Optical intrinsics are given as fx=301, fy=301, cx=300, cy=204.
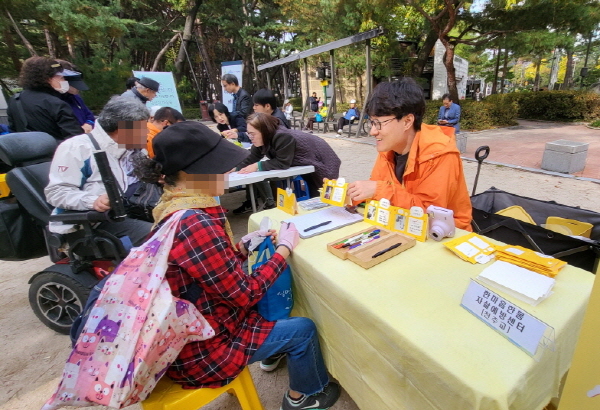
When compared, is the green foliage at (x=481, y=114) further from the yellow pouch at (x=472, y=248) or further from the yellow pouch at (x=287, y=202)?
the yellow pouch at (x=472, y=248)

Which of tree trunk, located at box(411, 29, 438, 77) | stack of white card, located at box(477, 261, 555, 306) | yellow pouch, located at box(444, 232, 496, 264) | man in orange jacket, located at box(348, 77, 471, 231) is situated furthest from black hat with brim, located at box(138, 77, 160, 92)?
tree trunk, located at box(411, 29, 438, 77)

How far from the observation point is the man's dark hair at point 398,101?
5.49 ft

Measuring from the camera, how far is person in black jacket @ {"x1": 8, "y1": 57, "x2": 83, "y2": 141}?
9.54 ft

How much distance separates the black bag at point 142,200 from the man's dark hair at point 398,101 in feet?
6.60

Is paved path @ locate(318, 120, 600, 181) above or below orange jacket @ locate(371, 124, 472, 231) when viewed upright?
below

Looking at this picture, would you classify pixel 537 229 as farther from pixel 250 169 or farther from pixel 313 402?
pixel 250 169

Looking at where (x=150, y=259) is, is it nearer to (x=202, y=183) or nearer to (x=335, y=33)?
(x=202, y=183)

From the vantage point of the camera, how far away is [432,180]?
1.62 metres

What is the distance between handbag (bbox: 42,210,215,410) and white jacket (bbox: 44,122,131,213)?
1.22 m

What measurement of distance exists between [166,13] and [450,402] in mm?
24798

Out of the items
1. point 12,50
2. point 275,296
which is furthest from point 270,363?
point 12,50

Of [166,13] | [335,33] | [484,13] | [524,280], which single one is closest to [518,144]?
[484,13]

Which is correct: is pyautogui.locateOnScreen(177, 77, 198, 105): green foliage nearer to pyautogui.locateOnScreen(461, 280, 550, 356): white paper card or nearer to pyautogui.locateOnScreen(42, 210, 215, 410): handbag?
pyautogui.locateOnScreen(42, 210, 215, 410): handbag

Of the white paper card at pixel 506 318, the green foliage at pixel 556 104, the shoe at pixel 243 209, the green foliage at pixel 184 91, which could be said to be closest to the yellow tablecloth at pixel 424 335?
the white paper card at pixel 506 318
